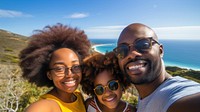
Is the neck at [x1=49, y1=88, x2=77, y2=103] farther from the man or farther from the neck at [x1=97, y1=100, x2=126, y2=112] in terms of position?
the man

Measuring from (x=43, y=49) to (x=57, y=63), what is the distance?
402 mm

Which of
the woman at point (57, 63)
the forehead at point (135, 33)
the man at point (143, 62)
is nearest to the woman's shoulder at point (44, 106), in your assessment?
the woman at point (57, 63)

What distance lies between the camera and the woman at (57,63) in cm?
291

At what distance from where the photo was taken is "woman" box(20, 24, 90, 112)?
2.91m

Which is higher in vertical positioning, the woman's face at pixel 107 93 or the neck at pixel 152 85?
the neck at pixel 152 85

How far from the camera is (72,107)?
2949mm

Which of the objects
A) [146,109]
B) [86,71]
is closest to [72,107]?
[86,71]

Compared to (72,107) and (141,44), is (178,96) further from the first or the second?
(72,107)

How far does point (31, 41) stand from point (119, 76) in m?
1.37

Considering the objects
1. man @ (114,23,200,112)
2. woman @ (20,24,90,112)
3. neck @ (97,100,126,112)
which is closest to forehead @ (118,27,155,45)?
man @ (114,23,200,112)

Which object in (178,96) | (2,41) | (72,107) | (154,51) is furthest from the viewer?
(2,41)

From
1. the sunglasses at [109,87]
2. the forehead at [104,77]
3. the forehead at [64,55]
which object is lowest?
the sunglasses at [109,87]

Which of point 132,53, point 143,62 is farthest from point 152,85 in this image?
point 132,53

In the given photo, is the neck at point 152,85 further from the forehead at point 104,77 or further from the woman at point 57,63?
the woman at point 57,63
